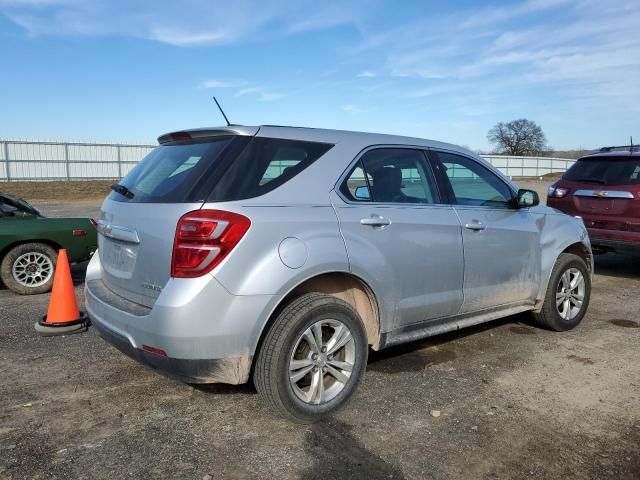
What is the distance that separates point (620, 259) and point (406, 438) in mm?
8161

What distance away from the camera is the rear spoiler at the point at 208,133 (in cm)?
336

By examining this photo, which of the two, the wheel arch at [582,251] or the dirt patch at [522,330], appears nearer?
the dirt patch at [522,330]

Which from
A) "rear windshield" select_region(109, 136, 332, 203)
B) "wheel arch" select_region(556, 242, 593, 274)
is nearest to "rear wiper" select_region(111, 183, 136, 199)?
"rear windshield" select_region(109, 136, 332, 203)

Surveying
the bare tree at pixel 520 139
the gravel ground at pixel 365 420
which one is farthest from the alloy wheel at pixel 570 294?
the bare tree at pixel 520 139

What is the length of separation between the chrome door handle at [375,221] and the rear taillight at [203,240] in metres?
0.87

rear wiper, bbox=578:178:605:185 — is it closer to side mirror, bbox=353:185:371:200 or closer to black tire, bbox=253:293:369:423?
side mirror, bbox=353:185:371:200

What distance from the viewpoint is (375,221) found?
3568 mm

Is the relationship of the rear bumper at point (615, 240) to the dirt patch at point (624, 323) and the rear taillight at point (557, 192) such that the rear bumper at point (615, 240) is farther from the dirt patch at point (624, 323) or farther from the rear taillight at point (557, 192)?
the dirt patch at point (624, 323)

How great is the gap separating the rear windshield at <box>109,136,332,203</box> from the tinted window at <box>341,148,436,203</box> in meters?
0.31

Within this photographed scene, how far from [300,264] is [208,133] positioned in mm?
1058

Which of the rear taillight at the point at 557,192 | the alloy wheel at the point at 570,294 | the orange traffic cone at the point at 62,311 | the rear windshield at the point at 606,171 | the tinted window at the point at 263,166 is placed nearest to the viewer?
the tinted window at the point at 263,166

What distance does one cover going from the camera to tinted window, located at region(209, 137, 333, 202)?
123 inches

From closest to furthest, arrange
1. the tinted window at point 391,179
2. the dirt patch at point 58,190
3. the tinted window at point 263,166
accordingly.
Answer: the tinted window at point 263,166
the tinted window at point 391,179
the dirt patch at point 58,190

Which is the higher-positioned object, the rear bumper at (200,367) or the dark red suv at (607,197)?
the dark red suv at (607,197)
